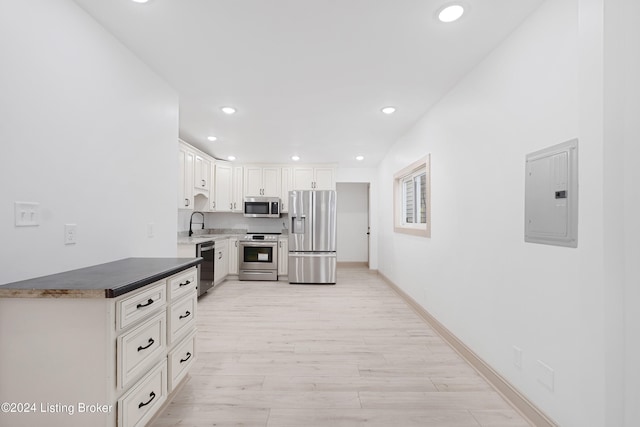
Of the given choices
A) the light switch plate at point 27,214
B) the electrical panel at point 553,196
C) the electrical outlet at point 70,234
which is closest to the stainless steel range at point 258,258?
the electrical outlet at point 70,234

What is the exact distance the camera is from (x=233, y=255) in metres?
5.82

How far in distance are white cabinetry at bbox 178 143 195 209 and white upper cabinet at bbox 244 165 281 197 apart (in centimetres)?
160

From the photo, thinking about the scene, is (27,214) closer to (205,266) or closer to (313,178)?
(205,266)

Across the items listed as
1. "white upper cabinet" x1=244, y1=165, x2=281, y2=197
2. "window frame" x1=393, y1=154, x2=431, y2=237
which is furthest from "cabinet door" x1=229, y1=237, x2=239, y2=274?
"window frame" x1=393, y1=154, x2=431, y2=237

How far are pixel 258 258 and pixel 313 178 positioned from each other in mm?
2007

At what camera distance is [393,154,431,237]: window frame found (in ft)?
11.2

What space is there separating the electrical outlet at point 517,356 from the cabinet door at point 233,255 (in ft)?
16.0

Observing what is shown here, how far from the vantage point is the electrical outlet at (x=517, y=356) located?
185 centimetres

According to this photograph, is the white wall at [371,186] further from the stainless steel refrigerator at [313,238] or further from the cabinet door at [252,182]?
the cabinet door at [252,182]

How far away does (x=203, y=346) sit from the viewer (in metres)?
2.77

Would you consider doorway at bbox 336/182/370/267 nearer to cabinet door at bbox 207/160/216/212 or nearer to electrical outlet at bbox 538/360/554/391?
cabinet door at bbox 207/160/216/212

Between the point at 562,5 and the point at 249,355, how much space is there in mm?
3244

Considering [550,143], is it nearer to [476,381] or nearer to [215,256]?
[476,381]

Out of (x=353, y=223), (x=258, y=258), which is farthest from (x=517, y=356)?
(x=353, y=223)
